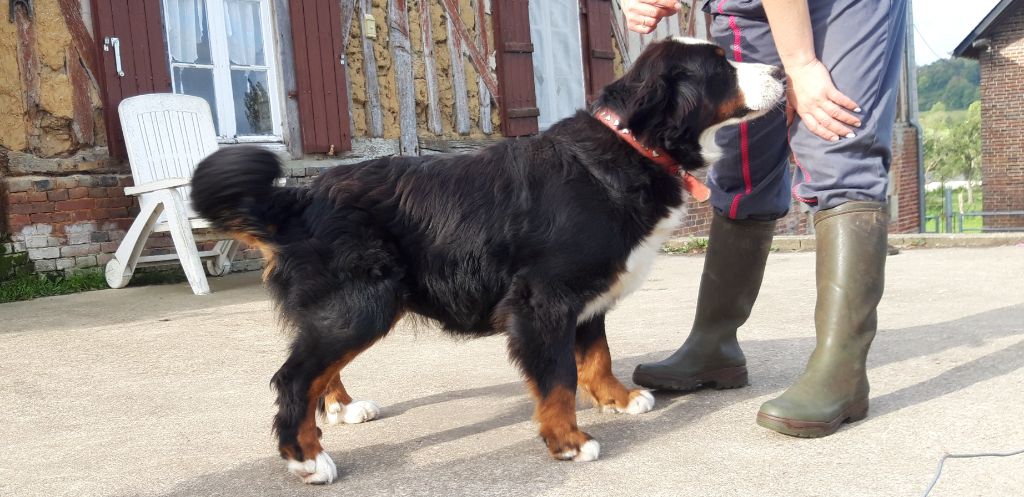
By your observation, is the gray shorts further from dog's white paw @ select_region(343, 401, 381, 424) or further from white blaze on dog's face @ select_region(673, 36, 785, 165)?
dog's white paw @ select_region(343, 401, 381, 424)

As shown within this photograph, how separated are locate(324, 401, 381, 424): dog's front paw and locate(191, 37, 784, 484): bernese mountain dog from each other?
1.31 ft

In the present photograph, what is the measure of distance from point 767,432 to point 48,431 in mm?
2257

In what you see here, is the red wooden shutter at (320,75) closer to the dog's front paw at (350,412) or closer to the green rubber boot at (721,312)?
the dog's front paw at (350,412)

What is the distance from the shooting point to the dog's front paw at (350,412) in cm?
292

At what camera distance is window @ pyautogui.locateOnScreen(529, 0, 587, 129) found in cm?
1045

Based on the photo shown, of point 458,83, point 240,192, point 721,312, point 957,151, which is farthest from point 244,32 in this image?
point 957,151

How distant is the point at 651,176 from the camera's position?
2646mm

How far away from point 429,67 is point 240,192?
6.53 meters

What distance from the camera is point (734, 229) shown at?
3.10 metres

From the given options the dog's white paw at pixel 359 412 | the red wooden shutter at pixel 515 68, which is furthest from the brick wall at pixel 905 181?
the dog's white paw at pixel 359 412

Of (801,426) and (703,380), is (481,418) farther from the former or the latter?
(801,426)

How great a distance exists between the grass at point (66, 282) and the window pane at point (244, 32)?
6.38 feet

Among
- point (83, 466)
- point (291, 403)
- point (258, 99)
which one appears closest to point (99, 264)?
point (258, 99)

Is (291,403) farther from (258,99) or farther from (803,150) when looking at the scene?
(258,99)
